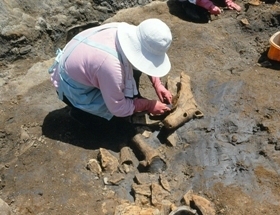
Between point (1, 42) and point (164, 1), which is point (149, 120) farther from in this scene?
point (164, 1)

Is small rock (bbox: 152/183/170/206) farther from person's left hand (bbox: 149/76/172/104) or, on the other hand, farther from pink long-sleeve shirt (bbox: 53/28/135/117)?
person's left hand (bbox: 149/76/172/104)

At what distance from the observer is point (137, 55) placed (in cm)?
325

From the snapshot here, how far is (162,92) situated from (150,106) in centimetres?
28

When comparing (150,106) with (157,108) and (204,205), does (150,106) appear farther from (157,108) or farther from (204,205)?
(204,205)

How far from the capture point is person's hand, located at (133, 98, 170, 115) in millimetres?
3674

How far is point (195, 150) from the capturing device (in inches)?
149

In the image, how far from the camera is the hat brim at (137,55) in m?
3.24

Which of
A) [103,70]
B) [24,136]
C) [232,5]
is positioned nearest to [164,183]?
[103,70]

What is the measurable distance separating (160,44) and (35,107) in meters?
1.60

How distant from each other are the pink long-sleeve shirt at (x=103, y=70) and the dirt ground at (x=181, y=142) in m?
0.48

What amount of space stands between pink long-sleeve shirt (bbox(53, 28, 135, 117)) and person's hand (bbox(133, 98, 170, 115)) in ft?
0.24

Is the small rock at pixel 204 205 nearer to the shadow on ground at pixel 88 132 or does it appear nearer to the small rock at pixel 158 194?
the small rock at pixel 158 194

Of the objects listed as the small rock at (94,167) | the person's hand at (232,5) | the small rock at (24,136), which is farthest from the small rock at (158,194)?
the person's hand at (232,5)

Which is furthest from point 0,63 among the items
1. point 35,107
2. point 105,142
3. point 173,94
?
point 173,94
